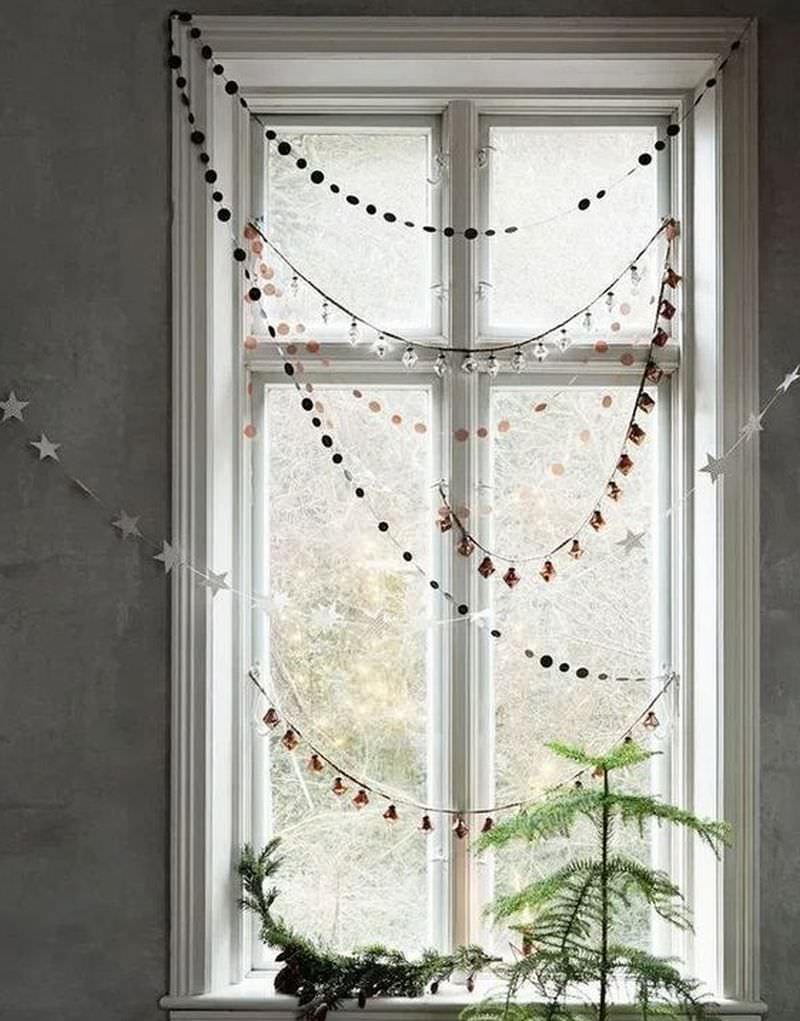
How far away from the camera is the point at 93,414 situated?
2252 millimetres

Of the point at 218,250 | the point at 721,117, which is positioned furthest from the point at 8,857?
the point at 721,117

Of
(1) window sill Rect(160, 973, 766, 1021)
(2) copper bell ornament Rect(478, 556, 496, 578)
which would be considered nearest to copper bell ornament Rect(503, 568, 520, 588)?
(2) copper bell ornament Rect(478, 556, 496, 578)

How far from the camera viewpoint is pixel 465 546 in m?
2.39

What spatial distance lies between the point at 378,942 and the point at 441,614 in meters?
0.70

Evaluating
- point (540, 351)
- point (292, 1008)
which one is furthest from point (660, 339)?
point (292, 1008)

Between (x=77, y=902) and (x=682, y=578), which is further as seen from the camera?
(x=682, y=578)

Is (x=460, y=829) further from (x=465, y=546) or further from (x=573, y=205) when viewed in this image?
(x=573, y=205)

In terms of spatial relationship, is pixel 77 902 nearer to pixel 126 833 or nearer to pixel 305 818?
pixel 126 833

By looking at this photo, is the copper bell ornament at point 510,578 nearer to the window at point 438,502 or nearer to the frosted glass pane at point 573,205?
the window at point 438,502

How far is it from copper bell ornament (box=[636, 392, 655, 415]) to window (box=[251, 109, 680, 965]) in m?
0.07

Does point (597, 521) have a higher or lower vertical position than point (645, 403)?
lower

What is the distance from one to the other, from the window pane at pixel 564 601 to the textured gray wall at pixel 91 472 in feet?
1.22

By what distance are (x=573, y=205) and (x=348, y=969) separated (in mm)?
1620

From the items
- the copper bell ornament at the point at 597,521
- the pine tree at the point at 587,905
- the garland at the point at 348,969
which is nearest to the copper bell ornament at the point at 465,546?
the copper bell ornament at the point at 597,521
